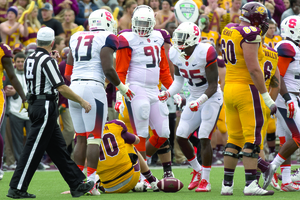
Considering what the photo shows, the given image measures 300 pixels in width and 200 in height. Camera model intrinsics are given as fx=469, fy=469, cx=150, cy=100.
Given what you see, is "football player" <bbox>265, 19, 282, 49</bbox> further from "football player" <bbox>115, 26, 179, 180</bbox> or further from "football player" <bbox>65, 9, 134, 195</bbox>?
"football player" <bbox>65, 9, 134, 195</bbox>

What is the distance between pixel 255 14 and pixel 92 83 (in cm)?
210

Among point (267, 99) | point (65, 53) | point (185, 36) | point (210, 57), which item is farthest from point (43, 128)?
point (65, 53)

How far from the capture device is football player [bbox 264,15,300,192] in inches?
240

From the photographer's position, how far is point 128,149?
6023 mm

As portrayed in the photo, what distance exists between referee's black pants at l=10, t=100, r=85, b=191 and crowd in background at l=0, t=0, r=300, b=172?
12.2 ft

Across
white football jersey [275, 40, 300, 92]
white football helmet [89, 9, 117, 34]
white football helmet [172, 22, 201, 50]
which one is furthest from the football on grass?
white football helmet [89, 9, 117, 34]

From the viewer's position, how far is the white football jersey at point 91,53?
5.78 metres

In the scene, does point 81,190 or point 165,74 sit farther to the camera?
point 165,74

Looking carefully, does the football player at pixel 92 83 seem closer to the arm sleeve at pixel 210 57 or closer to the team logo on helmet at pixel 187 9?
the arm sleeve at pixel 210 57

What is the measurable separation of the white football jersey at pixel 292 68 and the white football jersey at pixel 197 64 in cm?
89

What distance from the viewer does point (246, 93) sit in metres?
5.38

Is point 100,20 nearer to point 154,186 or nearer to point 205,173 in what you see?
point 154,186

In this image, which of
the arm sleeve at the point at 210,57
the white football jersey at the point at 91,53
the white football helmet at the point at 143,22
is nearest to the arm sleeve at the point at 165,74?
the white football helmet at the point at 143,22

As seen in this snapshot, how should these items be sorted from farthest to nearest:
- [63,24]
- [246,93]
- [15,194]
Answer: [63,24] < [246,93] < [15,194]
